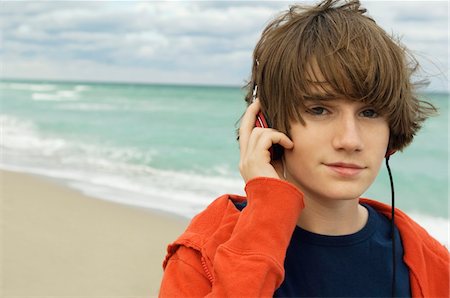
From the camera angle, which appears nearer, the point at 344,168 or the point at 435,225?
the point at 344,168

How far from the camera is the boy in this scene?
1859mm

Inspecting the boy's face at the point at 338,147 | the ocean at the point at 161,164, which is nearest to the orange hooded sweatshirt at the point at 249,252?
the boy's face at the point at 338,147

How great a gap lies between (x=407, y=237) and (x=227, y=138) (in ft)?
48.9

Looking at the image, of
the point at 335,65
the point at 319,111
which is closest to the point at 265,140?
the point at 319,111

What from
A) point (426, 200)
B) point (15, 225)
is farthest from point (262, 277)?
point (426, 200)

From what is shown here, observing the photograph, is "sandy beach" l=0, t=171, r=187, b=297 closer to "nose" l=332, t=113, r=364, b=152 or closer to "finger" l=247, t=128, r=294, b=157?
"finger" l=247, t=128, r=294, b=157

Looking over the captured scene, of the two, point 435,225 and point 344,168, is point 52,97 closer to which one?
point 435,225

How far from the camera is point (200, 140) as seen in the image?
1652cm

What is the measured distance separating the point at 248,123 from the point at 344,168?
0.34 metres

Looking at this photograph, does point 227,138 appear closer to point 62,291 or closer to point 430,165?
point 430,165

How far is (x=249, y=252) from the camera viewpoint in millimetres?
1813

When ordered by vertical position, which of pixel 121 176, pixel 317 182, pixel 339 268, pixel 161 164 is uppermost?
pixel 317 182

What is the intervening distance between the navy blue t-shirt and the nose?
0.32 metres

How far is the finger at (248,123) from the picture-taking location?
209cm
